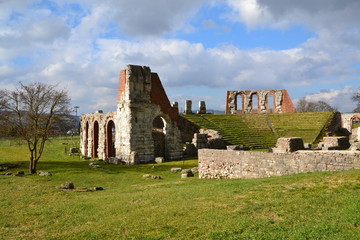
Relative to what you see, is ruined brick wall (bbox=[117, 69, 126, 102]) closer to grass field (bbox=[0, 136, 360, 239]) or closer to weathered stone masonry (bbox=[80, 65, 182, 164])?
weathered stone masonry (bbox=[80, 65, 182, 164])

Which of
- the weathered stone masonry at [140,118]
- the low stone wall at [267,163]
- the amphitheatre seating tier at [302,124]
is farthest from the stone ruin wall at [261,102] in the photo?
the low stone wall at [267,163]

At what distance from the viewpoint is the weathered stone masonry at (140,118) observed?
2833 centimetres

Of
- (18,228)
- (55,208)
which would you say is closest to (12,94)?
(55,208)

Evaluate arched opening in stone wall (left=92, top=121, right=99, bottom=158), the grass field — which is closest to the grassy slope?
arched opening in stone wall (left=92, top=121, right=99, bottom=158)

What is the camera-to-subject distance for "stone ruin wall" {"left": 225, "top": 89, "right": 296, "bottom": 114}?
1982 inches

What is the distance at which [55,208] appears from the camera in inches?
421

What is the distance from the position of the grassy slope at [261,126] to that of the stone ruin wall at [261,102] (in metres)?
5.88

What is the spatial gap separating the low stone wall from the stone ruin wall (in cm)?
3561

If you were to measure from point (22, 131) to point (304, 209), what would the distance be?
21234 millimetres

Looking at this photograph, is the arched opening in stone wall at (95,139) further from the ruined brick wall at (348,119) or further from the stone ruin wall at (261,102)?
the ruined brick wall at (348,119)

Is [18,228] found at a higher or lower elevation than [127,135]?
lower

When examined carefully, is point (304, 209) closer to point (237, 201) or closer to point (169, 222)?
point (237, 201)

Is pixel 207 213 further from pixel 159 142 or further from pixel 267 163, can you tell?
pixel 159 142

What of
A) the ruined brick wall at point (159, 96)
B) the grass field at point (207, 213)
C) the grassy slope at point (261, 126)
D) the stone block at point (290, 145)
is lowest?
the grass field at point (207, 213)
